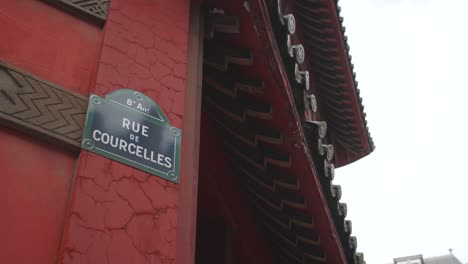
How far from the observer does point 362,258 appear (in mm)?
7574

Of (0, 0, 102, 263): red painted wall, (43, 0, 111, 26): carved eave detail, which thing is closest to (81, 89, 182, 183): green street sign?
(0, 0, 102, 263): red painted wall

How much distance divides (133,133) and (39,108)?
0.60m

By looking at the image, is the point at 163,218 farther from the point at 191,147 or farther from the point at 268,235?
the point at 268,235

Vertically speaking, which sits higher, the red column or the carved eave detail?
the carved eave detail

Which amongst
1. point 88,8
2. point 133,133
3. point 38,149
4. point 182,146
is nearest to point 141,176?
point 133,133

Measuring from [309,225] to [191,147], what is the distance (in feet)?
7.99

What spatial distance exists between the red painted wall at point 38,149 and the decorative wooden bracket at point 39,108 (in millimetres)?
68

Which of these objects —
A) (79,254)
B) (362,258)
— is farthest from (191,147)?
(362,258)

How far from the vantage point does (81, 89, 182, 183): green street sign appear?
3520 mm

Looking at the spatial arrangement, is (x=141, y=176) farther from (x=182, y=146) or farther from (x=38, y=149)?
(x=38, y=149)

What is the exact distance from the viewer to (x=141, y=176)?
357cm

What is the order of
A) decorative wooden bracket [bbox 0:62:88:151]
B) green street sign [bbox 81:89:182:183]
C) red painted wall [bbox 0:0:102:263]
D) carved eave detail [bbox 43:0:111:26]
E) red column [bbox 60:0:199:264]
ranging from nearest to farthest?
red painted wall [bbox 0:0:102:263] → red column [bbox 60:0:199:264] → decorative wooden bracket [bbox 0:62:88:151] → green street sign [bbox 81:89:182:183] → carved eave detail [bbox 43:0:111:26]

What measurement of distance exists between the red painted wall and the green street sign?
0.63 feet

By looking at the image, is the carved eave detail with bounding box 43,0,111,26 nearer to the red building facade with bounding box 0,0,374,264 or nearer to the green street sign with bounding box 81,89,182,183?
the red building facade with bounding box 0,0,374,264
